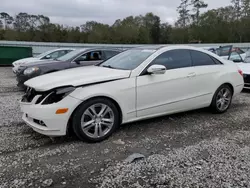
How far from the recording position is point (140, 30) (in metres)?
42.1

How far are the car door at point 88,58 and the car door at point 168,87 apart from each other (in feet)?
11.4

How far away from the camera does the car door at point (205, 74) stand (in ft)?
14.7

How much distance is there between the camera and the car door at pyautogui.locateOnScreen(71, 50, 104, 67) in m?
7.04

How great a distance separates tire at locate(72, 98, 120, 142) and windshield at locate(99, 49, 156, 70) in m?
0.85

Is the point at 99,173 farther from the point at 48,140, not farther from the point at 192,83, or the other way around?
the point at 192,83

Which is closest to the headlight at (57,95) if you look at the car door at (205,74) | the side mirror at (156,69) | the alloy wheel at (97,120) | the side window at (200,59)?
the alloy wheel at (97,120)

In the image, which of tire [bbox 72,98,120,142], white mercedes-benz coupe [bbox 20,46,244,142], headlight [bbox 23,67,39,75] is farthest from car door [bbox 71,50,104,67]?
tire [bbox 72,98,120,142]

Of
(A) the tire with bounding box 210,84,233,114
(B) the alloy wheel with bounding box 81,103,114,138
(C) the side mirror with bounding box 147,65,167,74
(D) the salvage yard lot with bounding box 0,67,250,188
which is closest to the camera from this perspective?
(D) the salvage yard lot with bounding box 0,67,250,188

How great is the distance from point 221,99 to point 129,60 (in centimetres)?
218

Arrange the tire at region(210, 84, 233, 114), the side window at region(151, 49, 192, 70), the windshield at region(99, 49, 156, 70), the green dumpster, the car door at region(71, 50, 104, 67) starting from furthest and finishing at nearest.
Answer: the green dumpster < the car door at region(71, 50, 104, 67) < the tire at region(210, 84, 233, 114) < the side window at region(151, 49, 192, 70) < the windshield at region(99, 49, 156, 70)

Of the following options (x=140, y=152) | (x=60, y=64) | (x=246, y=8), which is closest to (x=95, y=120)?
(x=140, y=152)

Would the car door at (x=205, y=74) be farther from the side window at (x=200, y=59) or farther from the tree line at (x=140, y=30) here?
the tree line at (x=140, y=30)

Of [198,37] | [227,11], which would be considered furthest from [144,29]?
[227,11]

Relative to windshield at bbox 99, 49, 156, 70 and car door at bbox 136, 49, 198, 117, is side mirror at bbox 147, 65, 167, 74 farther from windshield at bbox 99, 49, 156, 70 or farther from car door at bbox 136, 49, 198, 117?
windshield at bbox 99, 49, 156, 70
